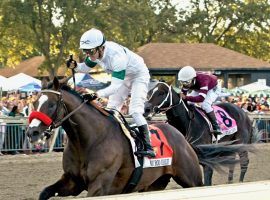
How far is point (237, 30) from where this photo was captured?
163 feet

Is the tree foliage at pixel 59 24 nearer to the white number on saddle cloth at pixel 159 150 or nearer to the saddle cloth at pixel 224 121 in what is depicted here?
the saddle cloth at pixel 224 121

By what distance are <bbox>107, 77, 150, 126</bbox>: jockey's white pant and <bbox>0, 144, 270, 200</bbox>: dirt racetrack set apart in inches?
77.8

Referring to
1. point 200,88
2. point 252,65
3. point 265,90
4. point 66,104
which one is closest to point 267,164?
point 200,88

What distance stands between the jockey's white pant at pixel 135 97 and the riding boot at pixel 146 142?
0.18 ft

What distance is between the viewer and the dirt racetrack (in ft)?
28.9

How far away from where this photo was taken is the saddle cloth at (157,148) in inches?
242

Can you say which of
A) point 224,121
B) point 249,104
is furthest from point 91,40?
point 249,104

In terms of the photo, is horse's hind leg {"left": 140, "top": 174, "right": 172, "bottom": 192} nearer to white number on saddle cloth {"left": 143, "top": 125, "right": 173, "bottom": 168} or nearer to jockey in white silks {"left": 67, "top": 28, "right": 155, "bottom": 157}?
white number on saddle cloth {"left": 143, "top": 125, "right": 173, "bottom": 168}

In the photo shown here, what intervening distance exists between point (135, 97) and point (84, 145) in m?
0.91

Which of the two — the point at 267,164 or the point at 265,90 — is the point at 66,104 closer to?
the point at 267,164

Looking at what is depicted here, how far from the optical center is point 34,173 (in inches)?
424

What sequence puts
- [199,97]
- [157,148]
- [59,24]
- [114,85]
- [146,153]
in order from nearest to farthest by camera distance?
[114,85], [146,153], [157,148], [199,97], [59,24]

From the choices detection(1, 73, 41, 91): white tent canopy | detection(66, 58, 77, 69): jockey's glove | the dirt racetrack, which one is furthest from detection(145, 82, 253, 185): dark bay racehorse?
detection(1, 73, 41, 91): white tent canopy

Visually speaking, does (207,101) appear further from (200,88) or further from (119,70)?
(119,70)
